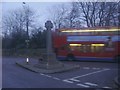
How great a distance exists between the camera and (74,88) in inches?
594

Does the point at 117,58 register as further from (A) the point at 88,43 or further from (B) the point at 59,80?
(B) the point at 59,80

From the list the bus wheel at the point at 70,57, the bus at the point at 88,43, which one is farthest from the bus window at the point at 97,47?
the bus wheel at the point at 70,57

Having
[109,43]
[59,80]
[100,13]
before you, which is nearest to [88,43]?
[109,43]

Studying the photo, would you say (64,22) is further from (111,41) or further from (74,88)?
(74,88)

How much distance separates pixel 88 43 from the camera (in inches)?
1455

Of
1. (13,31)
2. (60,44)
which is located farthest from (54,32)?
(13,31)

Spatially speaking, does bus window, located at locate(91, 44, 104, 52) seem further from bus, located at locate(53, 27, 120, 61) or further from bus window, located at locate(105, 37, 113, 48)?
bus window, located at locate(105, 37, 113, 48)

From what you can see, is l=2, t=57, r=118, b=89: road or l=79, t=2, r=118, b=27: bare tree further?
l=79, t=2, r=118, b=27: bare tree

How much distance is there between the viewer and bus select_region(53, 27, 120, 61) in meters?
35.6

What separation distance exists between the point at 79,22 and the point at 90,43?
30.2 m

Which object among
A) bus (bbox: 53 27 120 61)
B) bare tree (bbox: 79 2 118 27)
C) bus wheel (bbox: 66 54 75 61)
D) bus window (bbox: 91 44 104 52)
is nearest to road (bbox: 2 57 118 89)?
bus (bbox: 53 27 120 61)

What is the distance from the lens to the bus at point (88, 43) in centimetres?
3560

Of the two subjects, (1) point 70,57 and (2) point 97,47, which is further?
(1) point 70,57

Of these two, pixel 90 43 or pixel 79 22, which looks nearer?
pixel 90 43
